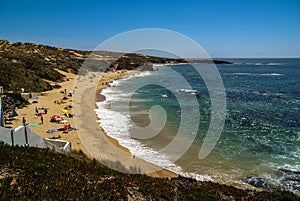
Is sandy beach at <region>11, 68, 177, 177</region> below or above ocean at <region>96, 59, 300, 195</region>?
above

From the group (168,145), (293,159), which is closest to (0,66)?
(168,145)

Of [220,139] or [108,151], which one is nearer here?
[108,151]

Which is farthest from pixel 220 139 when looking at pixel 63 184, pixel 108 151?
pixel 63 184

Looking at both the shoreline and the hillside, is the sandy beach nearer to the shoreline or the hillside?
the shoreline

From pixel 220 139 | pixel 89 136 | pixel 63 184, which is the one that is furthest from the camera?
pixel 220 139

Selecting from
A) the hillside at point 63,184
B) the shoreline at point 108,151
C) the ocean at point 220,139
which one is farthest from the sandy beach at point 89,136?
the hillside at point 63,184

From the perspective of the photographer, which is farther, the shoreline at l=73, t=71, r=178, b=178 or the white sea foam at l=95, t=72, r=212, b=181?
the white sea foam at l=95, t=72, r=212, b=181

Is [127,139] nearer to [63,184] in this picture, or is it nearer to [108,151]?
[108,151]

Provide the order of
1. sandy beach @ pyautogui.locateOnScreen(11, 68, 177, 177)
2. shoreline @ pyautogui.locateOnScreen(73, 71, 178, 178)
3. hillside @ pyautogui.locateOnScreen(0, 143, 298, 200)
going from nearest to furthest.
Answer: hillside @ pyautogui.locateOnScreen(0, 143, 298, 200), shoreline @ pyautogui.locateOnScreen(73, 71, 178, 178), sandy beach @ pyautogui.locateOnScreen(11, 68, 177, 177)

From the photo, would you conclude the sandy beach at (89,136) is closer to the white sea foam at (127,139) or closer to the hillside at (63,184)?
the white sea foam at (127,139)

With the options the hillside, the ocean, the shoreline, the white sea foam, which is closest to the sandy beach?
the shoreline

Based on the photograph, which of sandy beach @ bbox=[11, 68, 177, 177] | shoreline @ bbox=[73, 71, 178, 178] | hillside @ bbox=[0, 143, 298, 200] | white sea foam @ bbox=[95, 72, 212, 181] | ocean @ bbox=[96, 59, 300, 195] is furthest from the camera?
white sea foam @ bbox=[95, 72, 212, 181]

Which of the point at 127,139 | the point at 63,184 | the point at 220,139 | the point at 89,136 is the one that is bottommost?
the point at 220,139
